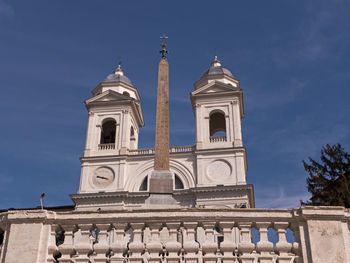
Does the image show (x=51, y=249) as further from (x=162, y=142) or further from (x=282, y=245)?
(x=162, y=142)

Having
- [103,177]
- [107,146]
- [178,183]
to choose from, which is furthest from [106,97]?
[178,183]

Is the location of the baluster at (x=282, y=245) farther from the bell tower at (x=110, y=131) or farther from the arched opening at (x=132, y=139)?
the arched opening at (x=132, y=139)

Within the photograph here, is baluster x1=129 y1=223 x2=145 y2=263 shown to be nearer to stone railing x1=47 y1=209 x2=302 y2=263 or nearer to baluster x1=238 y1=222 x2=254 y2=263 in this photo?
stone railing x1=47 y1=209 x2=302 y2=263

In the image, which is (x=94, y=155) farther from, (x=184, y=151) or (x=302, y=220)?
(x=302, y=220)

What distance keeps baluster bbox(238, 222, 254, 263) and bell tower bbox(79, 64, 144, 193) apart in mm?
31168

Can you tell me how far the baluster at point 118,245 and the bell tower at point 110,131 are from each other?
101 ft

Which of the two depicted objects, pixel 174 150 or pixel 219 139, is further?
pixel 174 150

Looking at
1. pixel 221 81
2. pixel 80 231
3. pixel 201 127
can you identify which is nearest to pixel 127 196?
pixel 201 127

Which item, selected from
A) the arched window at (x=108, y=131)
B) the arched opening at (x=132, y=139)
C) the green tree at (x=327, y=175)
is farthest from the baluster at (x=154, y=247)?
the arched opening at (x=132, y=139)

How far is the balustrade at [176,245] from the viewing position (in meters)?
5.96

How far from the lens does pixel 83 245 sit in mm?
6094

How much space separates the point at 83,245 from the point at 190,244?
1.51 metres

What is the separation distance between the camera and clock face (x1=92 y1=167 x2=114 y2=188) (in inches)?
1480

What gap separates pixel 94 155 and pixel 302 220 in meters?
33.8
